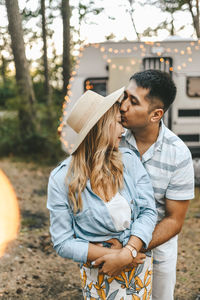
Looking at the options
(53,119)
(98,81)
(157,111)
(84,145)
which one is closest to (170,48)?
(98,81)

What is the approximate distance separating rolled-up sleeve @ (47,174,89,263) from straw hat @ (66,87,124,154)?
0.24 meters

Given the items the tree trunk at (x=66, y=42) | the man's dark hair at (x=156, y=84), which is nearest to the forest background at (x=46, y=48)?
the tree trunk at (x=66, y=42)

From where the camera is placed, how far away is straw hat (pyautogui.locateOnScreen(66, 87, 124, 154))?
1.72 meters

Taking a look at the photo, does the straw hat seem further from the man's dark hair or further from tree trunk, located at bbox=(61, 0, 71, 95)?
tree trunk, located at bbox=(61, 0, 71, 95)

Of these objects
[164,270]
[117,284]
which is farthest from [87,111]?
[164,270]

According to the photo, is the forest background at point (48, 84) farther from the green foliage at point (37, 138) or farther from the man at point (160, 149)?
the man at point (160, 149)

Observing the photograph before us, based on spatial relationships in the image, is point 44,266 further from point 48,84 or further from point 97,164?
point 48,84

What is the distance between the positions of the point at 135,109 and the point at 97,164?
495mm

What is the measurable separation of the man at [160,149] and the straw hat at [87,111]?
0.90ft

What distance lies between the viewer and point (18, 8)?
8.34 feet

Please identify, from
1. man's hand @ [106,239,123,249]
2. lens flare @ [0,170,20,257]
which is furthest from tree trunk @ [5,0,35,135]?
man's hand @ [106,239,123,249]

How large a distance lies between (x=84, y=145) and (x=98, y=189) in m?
0.25

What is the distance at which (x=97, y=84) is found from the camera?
5754 millimetres

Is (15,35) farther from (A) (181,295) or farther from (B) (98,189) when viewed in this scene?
(A) (181,295)
